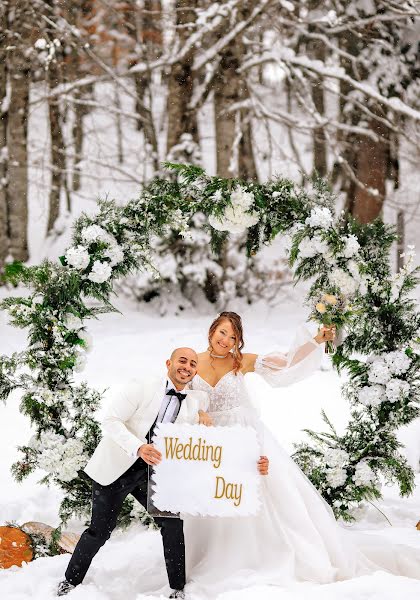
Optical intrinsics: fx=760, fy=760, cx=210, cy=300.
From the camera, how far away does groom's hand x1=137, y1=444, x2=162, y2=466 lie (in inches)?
163

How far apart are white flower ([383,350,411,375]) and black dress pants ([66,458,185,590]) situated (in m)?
1.82

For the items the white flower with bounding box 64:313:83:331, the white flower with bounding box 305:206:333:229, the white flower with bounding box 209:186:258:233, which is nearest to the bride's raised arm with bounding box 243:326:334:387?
the white flower with bounding box 305:206:333:229

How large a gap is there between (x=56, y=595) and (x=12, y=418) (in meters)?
4.28

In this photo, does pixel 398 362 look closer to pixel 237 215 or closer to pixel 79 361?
pixel 237 215

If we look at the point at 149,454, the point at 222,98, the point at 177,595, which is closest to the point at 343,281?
the point at 149,454

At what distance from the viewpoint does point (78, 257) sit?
5121mm

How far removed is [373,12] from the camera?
1277cm

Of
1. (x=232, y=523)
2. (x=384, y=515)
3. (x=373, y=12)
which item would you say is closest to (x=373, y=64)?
(x=373, y=12)

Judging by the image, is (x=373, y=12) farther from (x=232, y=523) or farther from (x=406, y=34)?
(x=232, y=523)

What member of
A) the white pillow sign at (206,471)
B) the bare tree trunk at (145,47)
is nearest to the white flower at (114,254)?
the white pillow sign at (206,471)

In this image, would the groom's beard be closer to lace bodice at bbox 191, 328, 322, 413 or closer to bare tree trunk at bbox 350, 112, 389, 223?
lace bodice at bbox 191, 328, 322, 413

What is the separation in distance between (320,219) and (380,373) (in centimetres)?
112

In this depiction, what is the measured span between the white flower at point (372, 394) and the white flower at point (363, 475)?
1.47 ft

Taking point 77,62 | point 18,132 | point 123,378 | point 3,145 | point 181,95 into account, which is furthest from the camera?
point 77,62
